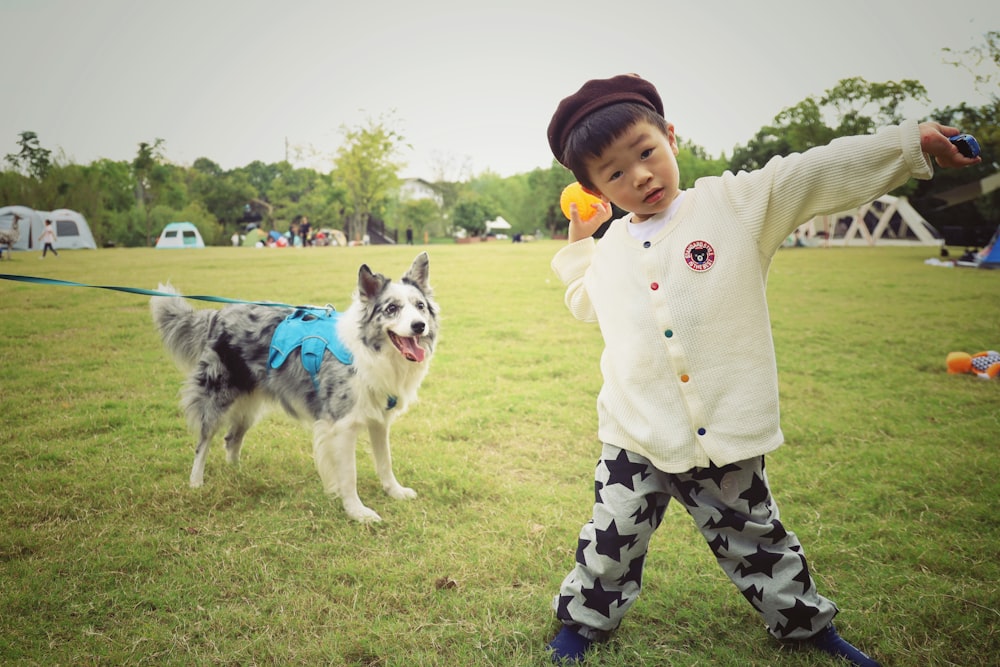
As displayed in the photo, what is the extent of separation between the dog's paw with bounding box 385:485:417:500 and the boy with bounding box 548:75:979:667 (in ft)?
5.87

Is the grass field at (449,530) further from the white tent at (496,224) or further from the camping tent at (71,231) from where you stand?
the white tent at (496,224)

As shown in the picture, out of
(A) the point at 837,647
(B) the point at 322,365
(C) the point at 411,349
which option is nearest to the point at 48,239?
(B) the point at 322,365

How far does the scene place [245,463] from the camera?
14.4 ft

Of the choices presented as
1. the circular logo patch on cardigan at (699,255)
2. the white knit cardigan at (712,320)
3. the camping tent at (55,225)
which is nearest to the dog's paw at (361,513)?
the white knit cardigan at (712,320)

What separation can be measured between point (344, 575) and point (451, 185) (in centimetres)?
6589

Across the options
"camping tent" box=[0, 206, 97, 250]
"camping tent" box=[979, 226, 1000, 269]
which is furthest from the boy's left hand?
"camping tent" box=[979, 226, 1000, 269]

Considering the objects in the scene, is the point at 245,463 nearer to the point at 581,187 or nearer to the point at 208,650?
the point at 208,650

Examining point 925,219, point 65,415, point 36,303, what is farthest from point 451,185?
point 65,415

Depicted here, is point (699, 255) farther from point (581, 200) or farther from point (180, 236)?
point (180, 236)

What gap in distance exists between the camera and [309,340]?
391 centimetres

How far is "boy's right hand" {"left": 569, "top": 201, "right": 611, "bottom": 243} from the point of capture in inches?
99.3

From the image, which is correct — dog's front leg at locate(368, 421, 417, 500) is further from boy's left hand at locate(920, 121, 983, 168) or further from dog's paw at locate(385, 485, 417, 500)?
boy's left hand at locate(920, 121, 983, 168)

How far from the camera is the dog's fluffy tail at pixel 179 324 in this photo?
4351 mm

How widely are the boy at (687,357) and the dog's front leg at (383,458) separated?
192cm
